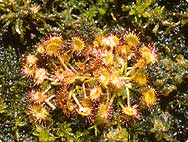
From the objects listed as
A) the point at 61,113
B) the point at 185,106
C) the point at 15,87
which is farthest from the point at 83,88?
the point at 185,106

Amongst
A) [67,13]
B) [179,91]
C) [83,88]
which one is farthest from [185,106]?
[67,13]

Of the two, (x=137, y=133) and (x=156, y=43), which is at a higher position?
(x=156, y=43)

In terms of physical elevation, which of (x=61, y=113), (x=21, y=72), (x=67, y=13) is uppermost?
(x=67, y=13)

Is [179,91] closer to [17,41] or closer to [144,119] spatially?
[144,119]

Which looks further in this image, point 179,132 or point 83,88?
point 179,132

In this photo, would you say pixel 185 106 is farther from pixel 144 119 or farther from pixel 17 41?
pixel 17 41

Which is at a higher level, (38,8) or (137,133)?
(38,8)
